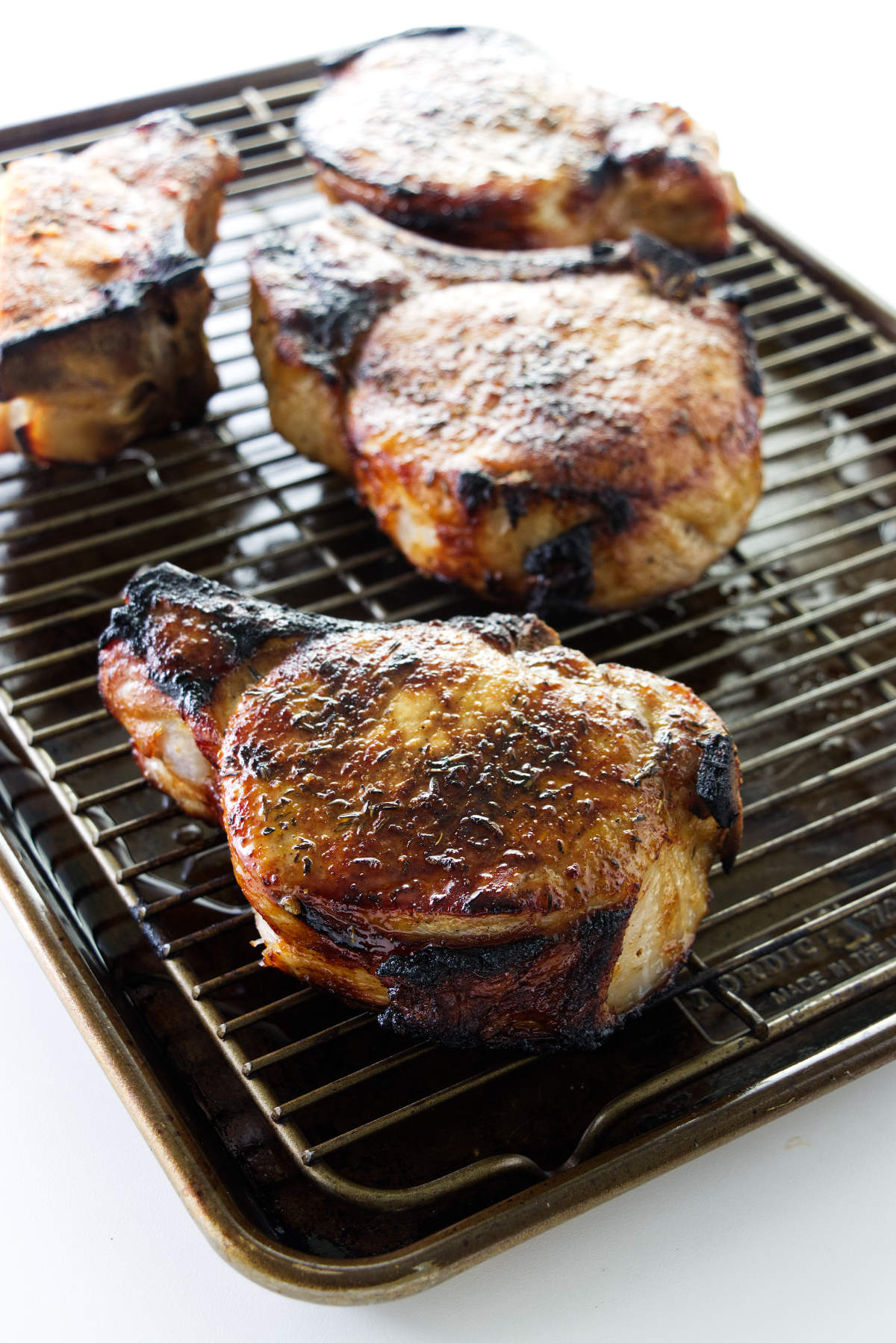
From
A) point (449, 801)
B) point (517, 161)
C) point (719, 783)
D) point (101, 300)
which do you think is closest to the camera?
point (449, 801)

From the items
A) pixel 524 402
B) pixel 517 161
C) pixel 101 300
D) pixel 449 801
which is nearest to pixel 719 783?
pixel 449 801

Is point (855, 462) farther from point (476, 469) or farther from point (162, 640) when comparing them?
point (162, 640)

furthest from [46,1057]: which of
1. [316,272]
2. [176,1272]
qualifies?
[316,272]

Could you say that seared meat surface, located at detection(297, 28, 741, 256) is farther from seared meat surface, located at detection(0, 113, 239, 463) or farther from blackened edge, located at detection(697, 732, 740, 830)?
blackened edge, located at detection(697, 732, 740, 830)

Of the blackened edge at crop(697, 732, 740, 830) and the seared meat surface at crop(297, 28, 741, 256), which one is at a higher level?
the seared meat surface at crop(297, 28, 741, 256)

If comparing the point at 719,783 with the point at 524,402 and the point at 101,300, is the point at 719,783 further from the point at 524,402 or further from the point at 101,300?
the point at 101,300

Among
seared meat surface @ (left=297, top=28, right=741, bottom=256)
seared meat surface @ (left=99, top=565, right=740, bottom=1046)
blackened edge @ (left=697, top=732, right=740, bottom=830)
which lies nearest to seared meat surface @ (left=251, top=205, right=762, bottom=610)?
seared meat surface @ (left=297, top=28, right=741, bottom=256)

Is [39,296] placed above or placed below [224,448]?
above
